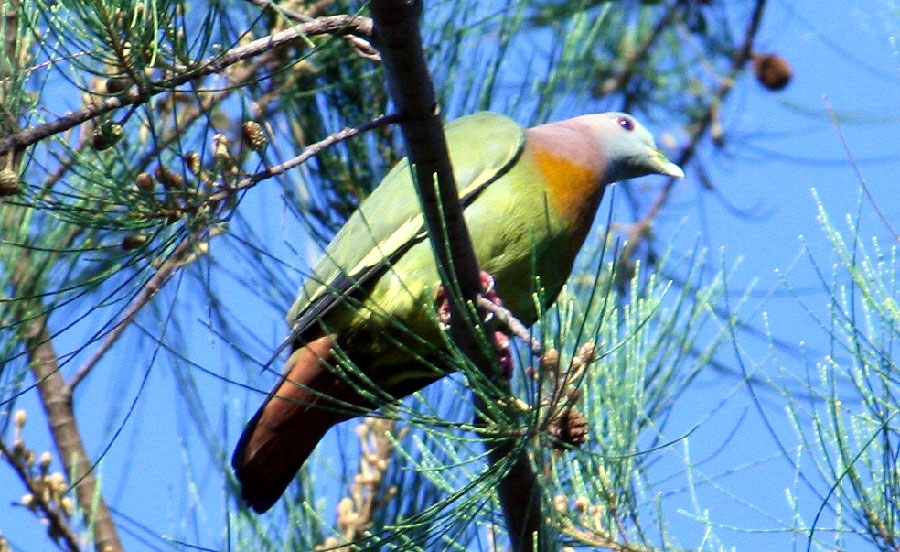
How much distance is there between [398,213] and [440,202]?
0.65m

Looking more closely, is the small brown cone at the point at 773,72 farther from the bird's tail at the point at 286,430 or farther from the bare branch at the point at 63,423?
the bare branch at the point at 63,423

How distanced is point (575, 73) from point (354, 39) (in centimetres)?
126

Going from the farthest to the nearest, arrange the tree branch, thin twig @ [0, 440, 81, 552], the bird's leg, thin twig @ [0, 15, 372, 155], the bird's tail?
→ the bird's tail
thin twig @ [0, 440, 81, 552]
the bird's leg
the tree branch
thin twig @ [0, 15, 372, 155]

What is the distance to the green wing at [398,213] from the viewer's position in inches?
88.9

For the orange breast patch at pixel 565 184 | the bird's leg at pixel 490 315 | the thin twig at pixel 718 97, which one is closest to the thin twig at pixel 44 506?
the bird's leg at pixel 490 315

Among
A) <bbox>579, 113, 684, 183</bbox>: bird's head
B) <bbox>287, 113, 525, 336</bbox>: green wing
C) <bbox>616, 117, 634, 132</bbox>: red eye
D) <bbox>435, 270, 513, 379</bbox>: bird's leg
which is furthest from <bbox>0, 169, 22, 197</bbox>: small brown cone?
<bbox>616, 117, 634, 132</bbox>: red eye

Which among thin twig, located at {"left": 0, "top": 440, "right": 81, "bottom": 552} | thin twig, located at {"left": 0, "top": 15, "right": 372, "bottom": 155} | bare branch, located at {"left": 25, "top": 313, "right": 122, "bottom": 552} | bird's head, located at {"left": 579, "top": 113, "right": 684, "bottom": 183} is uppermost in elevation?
bird's head, located at {"left": 579, "top": 113, "right": 684, "bottom": 183}

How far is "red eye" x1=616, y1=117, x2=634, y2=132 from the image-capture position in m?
2.64

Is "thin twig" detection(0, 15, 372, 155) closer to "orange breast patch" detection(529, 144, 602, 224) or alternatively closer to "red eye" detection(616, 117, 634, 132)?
"orange breast patch" detection(529, 144, 602, 224)

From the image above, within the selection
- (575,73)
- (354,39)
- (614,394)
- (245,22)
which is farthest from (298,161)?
(575,73)

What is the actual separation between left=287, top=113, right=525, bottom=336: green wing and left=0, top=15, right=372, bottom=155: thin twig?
657 mm

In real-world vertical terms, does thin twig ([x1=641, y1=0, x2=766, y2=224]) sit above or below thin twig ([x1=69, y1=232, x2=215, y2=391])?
above

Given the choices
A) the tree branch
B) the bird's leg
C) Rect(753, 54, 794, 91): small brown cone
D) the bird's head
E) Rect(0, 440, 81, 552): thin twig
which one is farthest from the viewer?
Rect(753, 54, 794, 91): small brown cone

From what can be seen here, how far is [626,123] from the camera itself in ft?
8.70
